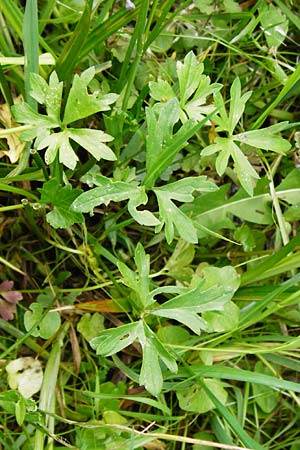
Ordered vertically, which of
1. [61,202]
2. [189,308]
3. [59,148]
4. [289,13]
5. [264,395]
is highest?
[289,13]

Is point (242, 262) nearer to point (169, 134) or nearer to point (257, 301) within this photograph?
point (257, 301)

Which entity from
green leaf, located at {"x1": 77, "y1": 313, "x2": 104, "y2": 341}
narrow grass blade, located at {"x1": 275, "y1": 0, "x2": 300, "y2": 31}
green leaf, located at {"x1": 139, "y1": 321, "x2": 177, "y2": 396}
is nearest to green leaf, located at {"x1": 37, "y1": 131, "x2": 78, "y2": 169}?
green leaf, located at {"x1": 139, "y1": 321, "x2": 177, "y2": 396}

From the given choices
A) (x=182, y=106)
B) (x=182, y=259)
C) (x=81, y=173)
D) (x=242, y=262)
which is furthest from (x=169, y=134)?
(x=242, y=262)

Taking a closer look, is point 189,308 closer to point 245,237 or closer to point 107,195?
point 107,195

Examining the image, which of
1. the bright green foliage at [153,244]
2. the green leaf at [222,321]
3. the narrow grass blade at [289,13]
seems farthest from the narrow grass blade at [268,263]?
the narrow grass blade at [289,13]

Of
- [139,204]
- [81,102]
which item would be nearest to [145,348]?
[139,204]

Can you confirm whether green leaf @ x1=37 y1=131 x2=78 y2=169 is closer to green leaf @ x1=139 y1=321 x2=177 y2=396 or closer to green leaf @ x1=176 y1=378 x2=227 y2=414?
green leaf @ x1=139 y1=321 x2=177 y2=396
